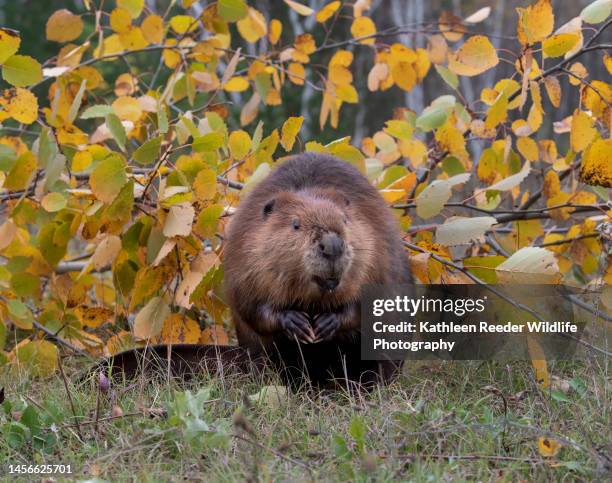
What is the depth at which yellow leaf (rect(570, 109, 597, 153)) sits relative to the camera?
3.89 m

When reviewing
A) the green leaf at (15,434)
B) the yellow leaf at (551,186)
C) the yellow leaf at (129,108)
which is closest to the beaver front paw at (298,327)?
the green leaf at (15,434)

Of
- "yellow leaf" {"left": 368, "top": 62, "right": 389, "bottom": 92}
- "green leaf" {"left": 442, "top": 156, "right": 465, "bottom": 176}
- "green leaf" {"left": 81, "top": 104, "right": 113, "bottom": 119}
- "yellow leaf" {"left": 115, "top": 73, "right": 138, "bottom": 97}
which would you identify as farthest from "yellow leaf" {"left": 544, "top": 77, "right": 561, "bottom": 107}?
"yellow leaf" {"left": 115, "top": 73, "right": 138, "bottom": 97}

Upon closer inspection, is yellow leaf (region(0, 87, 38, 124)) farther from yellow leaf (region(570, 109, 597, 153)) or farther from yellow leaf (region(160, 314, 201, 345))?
yellow leaf (region(570, 109, 597, 153))

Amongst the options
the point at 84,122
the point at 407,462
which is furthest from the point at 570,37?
the point at 84,122

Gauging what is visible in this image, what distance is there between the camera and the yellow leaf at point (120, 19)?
4.39 meters

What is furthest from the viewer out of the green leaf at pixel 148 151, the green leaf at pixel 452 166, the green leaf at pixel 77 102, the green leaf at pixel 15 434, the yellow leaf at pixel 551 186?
the green leaf at pixel 452 166

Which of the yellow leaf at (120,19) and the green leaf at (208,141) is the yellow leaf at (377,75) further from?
the green leaf at (208,141)

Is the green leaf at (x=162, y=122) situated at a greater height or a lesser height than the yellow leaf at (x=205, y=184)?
greater

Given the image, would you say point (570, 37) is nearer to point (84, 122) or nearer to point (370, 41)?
point (370, 41)

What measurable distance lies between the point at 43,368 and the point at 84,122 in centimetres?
685

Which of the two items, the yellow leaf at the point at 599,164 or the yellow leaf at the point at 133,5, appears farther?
the yellow leaf at the point at 133,5

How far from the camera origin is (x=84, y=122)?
33.8 feet

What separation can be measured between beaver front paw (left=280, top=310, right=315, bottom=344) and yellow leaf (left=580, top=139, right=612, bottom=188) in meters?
1.32

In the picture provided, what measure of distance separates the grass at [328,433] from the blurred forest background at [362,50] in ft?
11.9
